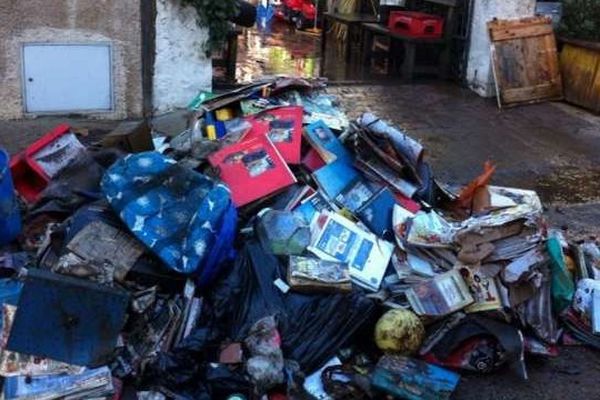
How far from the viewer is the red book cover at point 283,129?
205 inches

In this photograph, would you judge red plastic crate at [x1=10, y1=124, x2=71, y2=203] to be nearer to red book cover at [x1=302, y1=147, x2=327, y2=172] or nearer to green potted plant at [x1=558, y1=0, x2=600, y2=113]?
red book cover at [x1=302, y1=147, x2=327, y2=172]

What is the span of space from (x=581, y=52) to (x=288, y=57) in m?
4.85

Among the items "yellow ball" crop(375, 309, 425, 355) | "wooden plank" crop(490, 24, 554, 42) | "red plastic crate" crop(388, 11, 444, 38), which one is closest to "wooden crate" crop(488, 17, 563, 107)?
"wooden plank" crop(490, 24, 554, 42)

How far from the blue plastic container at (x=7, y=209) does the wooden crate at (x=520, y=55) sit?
654 cm

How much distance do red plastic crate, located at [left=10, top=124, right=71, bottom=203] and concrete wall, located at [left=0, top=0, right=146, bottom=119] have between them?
232 centimetres

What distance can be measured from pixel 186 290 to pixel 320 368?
0.88 metres

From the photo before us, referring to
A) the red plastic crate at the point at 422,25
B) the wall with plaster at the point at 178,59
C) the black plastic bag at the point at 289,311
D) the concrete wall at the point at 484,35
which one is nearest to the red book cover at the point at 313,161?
the black plastic bag at the point at 289,311

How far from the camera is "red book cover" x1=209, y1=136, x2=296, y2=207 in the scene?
486cm

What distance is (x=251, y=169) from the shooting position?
4934 millimetres

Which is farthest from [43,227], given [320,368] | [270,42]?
[270,42]

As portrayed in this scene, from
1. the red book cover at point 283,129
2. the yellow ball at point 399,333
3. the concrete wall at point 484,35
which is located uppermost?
the concrete wall at point 484,35

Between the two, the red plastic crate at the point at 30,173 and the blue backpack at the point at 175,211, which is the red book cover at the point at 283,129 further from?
the red plastic crate at the point at 30,173

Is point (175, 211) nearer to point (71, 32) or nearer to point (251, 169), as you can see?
point (251, 169)

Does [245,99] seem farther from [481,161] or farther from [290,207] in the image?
[481,161]
